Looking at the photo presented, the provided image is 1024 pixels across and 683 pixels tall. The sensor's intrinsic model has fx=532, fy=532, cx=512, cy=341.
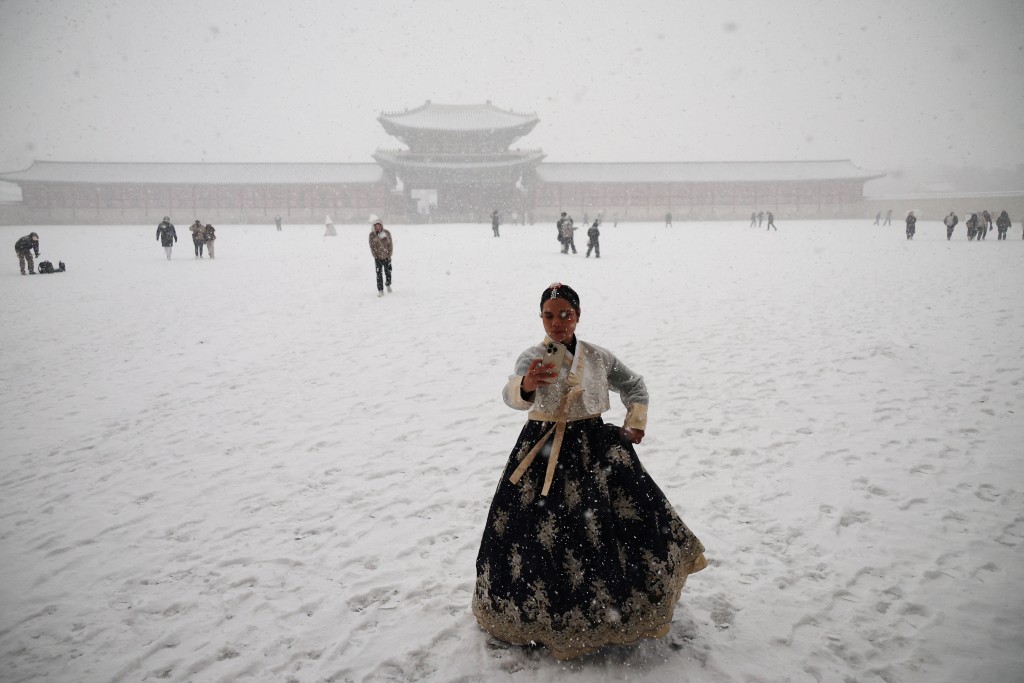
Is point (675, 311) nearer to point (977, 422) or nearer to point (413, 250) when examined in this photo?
point (977, 422)

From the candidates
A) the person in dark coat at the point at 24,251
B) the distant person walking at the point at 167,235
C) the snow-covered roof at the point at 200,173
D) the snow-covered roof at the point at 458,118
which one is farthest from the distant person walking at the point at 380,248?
the snow-covered roof at the point at 200,173

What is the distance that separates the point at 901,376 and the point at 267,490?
19.0 feet

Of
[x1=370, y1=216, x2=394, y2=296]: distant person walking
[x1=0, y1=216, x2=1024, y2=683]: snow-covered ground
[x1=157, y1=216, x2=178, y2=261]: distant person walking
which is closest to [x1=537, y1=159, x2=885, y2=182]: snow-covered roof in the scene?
[x1=157, y1=216, x2=178, y2=261]: distant person walking

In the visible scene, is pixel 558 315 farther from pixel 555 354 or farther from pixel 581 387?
pixel 581 387

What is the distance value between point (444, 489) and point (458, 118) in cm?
4291

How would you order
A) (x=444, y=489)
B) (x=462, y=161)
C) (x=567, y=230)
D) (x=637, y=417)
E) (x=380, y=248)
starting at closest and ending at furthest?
(x=637, y=417), (x=444, y=489), (x=380, y=248), (x=567, y=230), (x=462, y=161)

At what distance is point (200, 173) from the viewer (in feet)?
135

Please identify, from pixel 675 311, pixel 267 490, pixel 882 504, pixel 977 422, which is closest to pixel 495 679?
pixel 267 490

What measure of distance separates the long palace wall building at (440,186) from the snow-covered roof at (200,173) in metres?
0.08

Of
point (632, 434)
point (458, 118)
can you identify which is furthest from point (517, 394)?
point (458, 118)

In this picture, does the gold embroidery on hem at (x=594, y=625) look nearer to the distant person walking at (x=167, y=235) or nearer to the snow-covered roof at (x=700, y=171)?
the distant person walking at (x=167, y=235)

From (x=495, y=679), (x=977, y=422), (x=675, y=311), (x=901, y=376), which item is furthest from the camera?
(x=675, y=311)

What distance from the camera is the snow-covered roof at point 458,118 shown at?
39.3 metres

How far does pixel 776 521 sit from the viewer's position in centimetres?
298
